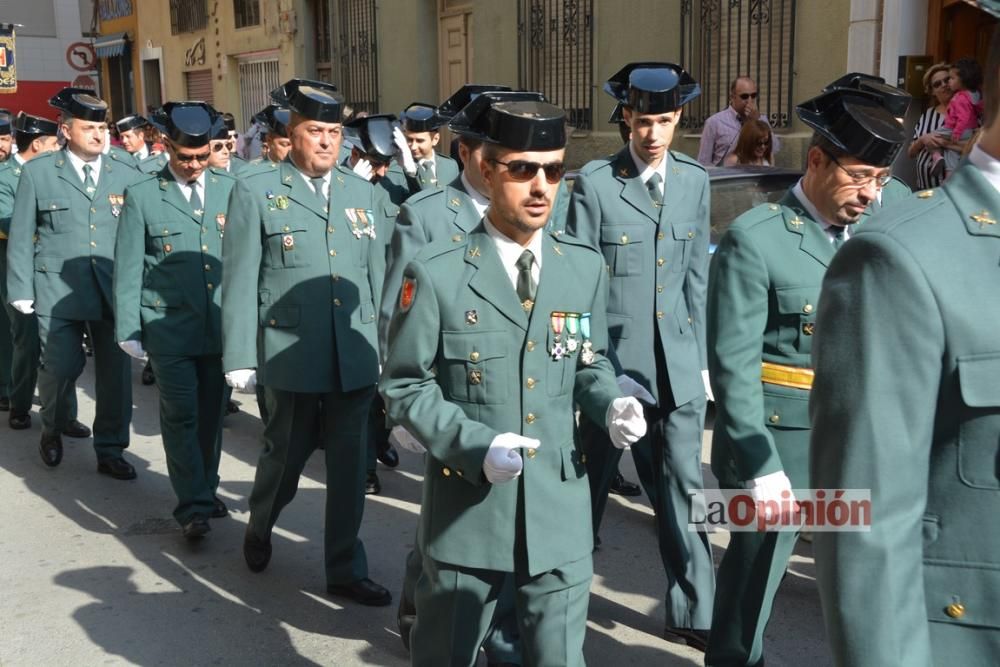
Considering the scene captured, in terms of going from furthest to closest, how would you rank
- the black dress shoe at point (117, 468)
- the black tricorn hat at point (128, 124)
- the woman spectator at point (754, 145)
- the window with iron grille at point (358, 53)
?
the window with iron grille at point (358, 53) → the black tricorn hat at point (128, 124) → the woman spectator at point (754, 145) → the black dress shoe at point (117, 468)

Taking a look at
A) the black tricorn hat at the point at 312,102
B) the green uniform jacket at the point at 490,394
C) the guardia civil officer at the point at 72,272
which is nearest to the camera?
the green uniform jacket at the point at 490,394

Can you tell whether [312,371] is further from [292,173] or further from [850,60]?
[850,60]

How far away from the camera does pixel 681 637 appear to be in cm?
439

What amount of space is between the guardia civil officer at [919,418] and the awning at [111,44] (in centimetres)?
3015

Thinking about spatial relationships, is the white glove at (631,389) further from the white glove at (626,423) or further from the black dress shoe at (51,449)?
the black dress shoe at (51,449)

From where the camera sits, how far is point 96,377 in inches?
266

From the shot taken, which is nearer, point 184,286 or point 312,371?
point 312,371

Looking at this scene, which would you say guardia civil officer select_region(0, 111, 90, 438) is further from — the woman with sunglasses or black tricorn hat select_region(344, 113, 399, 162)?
the woman with sunglasses

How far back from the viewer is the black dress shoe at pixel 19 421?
8.02 metres

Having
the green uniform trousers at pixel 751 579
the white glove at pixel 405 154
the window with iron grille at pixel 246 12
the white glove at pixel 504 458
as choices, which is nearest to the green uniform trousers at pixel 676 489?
the green uniform trousers at pixel 751 579

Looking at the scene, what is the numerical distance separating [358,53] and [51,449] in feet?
45.5

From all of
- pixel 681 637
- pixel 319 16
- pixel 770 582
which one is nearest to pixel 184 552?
pixel 681 637

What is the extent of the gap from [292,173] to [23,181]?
2.91 metres

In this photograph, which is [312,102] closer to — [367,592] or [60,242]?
[367,592]
